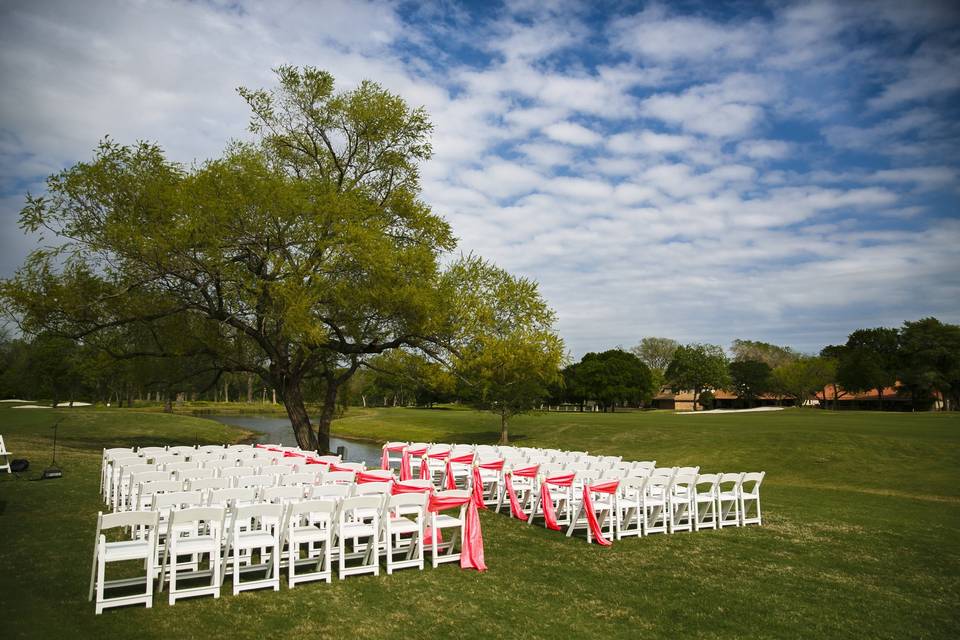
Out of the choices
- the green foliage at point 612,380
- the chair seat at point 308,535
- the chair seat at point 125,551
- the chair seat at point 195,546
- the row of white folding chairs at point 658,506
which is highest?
the green foliage at point 612,380

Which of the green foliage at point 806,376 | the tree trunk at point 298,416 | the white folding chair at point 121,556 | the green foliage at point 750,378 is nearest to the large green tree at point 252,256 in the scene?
the tree trunk at point 298,416

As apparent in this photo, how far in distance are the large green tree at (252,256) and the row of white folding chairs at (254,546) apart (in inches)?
416

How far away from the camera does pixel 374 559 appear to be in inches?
327

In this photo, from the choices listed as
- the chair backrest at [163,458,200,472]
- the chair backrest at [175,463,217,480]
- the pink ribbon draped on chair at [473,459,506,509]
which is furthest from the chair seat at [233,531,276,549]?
the pink ribbon draped on chair at [473,459,506,509]

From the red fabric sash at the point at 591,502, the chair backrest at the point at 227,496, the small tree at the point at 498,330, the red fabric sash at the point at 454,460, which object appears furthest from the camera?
the small tree at the point at 498,330

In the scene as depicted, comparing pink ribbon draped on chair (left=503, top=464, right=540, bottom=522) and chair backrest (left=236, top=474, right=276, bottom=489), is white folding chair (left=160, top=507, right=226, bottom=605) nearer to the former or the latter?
chair backrest (left=236, top=474, right=276, bottom=489)

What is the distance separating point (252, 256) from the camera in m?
20.9

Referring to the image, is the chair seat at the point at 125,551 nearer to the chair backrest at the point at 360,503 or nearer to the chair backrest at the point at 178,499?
the chair backrest at the point at 178,499

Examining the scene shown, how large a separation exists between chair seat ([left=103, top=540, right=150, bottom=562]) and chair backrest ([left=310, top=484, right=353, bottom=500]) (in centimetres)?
201

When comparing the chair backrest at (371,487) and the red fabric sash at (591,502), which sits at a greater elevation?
the chair backrest at (371,487)

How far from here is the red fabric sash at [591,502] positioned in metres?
10.5

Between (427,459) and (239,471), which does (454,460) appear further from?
(239,471)

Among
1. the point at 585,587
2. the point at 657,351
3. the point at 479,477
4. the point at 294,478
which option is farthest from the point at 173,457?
the point at 657,351

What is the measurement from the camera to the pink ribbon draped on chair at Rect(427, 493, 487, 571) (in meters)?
8.82
